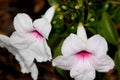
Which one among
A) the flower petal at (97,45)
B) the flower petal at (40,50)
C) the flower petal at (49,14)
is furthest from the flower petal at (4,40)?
the flower petal at (97,45)

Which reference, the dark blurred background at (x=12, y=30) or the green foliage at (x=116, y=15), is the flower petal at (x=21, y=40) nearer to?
the green foliage at (x=116, y=15)

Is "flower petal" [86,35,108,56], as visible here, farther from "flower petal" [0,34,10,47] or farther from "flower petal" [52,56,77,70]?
"flower petal" [0,34,10,47]

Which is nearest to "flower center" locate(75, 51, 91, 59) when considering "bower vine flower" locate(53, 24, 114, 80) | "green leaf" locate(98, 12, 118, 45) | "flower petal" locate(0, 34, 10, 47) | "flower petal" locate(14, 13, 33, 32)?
"bower vine flower" locate(53, 24, 114, 80)

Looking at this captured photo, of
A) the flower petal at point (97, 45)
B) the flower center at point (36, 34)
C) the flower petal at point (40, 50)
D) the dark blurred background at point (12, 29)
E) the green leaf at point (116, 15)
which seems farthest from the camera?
the dark blurred background at point (12, 29)

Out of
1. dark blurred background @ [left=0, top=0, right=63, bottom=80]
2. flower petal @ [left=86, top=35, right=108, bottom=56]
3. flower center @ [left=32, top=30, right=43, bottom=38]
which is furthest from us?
dark blurred background @ [left=0, top=0, right=63, bottom=80]

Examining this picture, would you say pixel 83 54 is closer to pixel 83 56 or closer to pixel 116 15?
pixel 83 56

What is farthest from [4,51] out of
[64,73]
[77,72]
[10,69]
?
[77,72]

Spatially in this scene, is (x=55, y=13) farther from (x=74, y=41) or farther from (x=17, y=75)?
(x=17, y=75)
